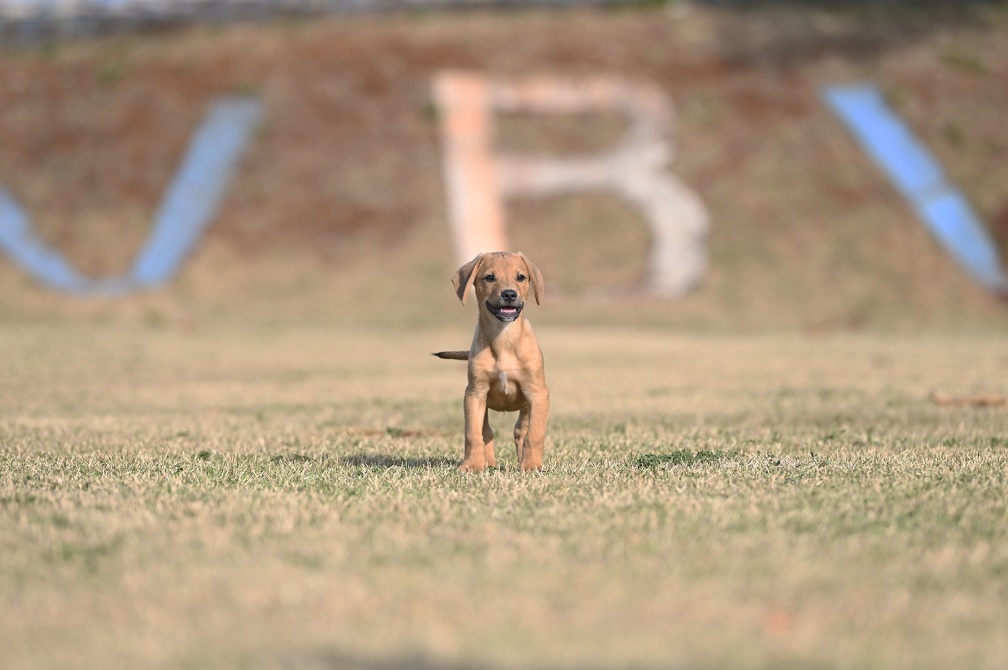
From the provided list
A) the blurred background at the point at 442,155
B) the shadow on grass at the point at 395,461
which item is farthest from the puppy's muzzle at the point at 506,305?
the blurred background at the point at 442,155

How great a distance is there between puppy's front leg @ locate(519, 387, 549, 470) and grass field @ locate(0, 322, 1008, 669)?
0.56 feet

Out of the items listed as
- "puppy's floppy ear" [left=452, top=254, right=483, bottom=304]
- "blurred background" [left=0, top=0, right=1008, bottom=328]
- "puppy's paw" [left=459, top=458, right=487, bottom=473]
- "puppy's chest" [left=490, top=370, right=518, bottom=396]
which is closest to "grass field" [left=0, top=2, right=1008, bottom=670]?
"blurred background" [left=0, top=0, right=1008, bottom=328]

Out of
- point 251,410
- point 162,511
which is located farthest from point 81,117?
point 162,511

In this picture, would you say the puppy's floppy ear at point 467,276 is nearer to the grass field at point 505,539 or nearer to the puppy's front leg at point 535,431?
the puppy's front leg at point 535,431

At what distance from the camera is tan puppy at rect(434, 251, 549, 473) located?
25.8ft

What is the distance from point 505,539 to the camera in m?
5.71

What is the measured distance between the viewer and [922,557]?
5.36 m

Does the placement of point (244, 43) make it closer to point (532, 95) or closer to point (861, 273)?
point (532, 95)

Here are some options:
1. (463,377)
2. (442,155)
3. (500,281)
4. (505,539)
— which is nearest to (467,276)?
(500,281)

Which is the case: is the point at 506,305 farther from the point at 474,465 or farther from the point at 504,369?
the point at 474,465

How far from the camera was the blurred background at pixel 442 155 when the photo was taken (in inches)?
1292

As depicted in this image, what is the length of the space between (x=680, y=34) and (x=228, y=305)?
58.5 feet

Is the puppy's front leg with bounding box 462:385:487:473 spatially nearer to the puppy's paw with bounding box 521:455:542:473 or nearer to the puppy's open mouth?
the puppy's paw with bounding box 521:455:542:473

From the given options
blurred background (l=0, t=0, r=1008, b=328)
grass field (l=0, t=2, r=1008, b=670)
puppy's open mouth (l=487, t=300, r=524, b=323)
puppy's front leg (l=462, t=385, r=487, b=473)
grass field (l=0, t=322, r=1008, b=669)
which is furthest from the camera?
blurred background (l=0, t=0, r=1008, b=328)
